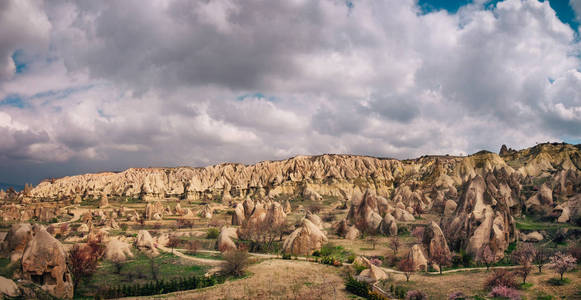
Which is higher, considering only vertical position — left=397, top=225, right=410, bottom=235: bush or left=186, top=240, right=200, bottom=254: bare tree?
left=397, top=225, right=410, bottom=235: bush

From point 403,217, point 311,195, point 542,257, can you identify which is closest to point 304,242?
point 542,257

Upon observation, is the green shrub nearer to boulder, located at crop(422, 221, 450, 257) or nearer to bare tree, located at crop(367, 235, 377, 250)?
boulder, located at crop(422, 221, 450, 257)

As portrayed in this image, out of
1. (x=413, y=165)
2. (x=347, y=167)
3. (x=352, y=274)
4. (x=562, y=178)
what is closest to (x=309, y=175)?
(x=347, y=167)

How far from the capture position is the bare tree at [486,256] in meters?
27.3

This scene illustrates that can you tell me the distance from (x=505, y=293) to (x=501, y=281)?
1.15 m

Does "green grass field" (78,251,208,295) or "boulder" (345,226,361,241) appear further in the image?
"boulder" (345,226,361,241)

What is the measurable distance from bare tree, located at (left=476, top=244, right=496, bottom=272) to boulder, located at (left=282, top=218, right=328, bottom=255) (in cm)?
1515

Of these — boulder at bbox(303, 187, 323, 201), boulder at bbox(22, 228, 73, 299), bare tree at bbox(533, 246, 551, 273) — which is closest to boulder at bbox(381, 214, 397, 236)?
bare tree at bbox(533, 246, 551, 273)

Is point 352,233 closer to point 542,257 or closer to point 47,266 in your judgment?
point 542,257

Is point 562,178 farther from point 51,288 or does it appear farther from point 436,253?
point 51,288

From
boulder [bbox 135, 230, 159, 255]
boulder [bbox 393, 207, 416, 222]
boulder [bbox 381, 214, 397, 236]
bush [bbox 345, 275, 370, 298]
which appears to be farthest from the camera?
boulder [bbox 393, 207, 416, 222]

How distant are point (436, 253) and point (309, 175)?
102 metres

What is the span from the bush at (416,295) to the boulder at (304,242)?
50.7ft

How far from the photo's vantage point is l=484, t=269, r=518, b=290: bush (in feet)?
64.6
